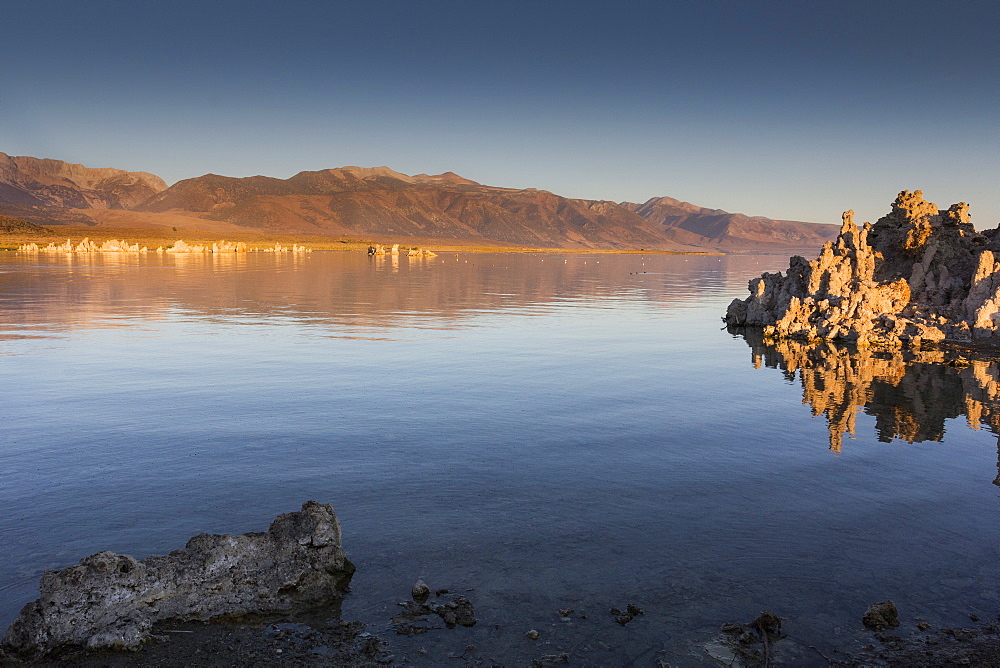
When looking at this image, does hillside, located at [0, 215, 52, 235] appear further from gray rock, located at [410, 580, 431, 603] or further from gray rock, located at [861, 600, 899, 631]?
gray rock, located at [861, 600, 899, 631]

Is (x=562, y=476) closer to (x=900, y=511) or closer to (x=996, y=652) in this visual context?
(x=900, y=511)

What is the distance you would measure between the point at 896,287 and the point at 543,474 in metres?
28.2

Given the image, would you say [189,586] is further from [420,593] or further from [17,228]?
[17,228]

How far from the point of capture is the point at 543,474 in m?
12.1

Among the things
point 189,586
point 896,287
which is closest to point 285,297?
point 896,287

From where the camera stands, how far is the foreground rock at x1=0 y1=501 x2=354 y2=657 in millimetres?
6723

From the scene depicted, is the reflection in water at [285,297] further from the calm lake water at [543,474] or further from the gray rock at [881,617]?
the gray rock at [881,617]

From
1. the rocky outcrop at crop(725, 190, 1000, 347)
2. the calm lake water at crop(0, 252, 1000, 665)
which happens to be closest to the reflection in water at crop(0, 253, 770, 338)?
the calm lake water at crop(0, 252, 1000, 665)

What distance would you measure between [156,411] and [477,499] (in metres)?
8.88

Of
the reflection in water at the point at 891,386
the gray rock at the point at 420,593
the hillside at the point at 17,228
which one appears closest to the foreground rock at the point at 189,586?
the gray rock at the point at 420,593

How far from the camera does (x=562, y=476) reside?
476 inches

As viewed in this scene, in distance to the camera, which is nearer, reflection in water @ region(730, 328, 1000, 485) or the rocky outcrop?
reflection in water @ region(730, 328, 1000, 485)

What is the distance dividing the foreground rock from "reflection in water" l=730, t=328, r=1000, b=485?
10987 millimetres

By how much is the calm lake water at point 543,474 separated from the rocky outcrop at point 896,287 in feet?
16.3
